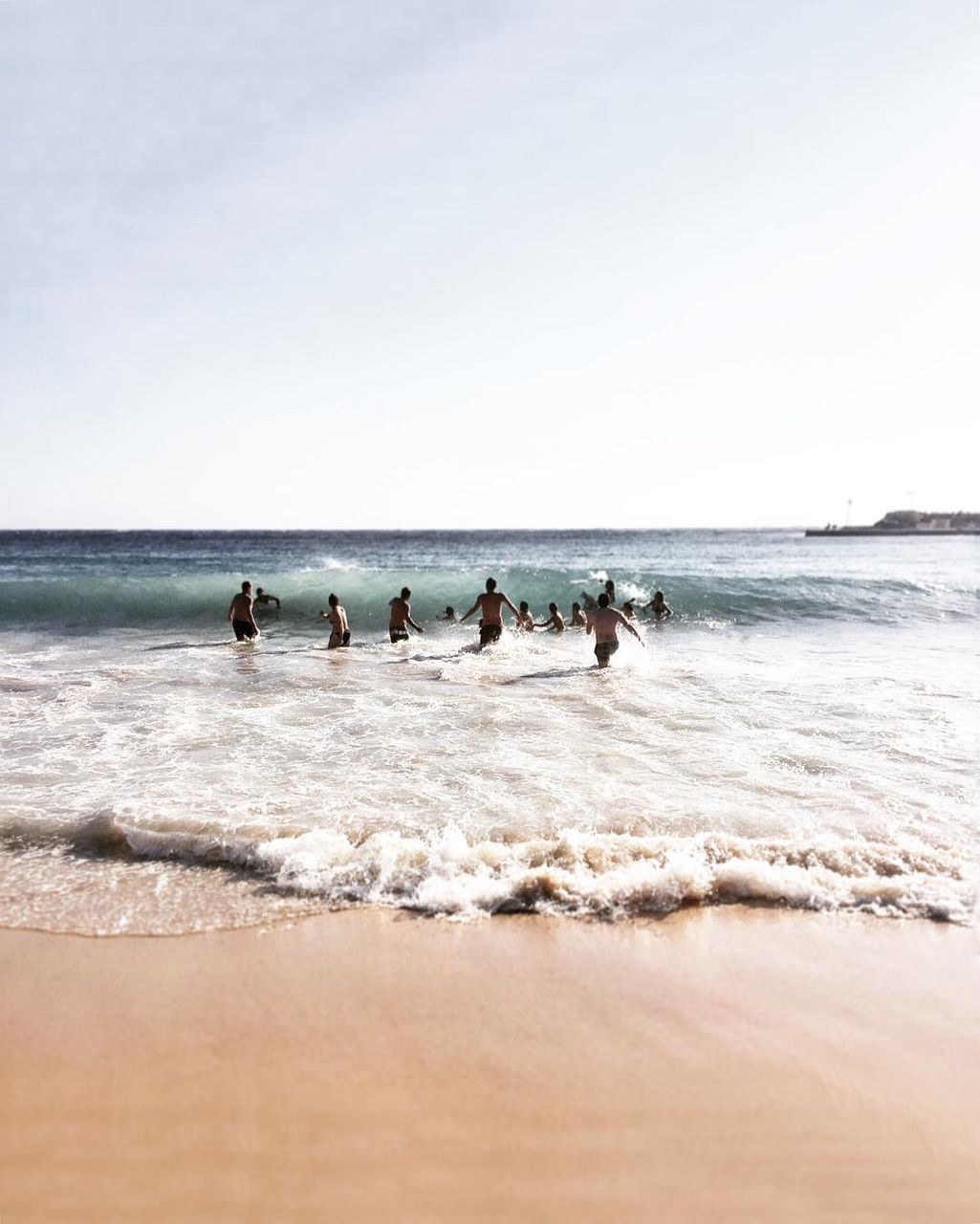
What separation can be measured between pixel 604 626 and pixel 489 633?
331 centimetres

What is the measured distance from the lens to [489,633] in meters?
15.7

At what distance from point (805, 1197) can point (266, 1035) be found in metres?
2.25

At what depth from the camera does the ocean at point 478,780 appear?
186 inches

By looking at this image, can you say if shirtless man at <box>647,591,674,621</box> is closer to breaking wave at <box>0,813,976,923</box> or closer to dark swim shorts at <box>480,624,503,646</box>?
dark swim shorts at <box>480,624,503,646</box>

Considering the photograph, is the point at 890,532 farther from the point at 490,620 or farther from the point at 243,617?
the point at 243,617

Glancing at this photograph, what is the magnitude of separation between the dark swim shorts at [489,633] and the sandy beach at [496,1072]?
11.3 metres

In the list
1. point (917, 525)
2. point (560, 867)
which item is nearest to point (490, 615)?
point (560, 867)

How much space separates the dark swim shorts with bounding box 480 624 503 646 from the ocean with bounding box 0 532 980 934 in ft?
0.77

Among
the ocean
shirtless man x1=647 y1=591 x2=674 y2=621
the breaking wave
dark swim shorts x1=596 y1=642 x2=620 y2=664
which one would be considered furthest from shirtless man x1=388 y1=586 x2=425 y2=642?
the breaking wave

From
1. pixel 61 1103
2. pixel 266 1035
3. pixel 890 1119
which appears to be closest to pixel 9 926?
pixel 61 1103

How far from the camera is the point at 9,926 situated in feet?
14.4

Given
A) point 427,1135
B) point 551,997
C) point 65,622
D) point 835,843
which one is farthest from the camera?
point 65,622

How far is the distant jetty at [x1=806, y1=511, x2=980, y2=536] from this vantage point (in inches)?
3880

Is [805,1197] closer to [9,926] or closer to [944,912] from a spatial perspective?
[944,912]
